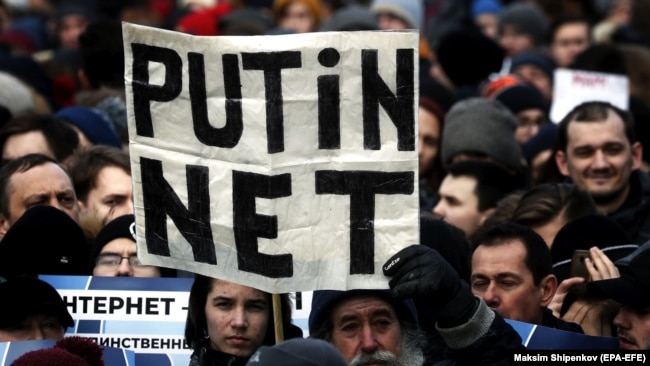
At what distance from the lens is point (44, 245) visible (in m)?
8.22

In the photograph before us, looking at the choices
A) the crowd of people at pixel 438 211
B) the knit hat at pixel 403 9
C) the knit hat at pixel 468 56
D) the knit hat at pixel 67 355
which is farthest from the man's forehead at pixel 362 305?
the knit hat at pixel 403 9

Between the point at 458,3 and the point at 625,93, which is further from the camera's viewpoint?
the point at 458,3

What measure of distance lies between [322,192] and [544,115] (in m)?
5.52

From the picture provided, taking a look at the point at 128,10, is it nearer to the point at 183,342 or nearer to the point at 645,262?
the point at 183,342

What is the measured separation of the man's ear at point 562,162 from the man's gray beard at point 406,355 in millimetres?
2956

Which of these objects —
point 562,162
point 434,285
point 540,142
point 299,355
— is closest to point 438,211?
point 562,162

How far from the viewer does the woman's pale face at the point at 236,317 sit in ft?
23.9

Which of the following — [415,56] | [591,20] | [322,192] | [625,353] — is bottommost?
[625,353]

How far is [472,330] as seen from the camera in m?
6.73

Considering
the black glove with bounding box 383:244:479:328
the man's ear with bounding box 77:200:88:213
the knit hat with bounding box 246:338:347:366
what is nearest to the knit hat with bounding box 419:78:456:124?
the man's ear with bounding box 77:200:88:213

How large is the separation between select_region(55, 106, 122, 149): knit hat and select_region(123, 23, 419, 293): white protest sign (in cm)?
348

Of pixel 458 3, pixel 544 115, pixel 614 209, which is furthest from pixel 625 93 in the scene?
pixel 458 3

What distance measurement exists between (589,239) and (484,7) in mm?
9669

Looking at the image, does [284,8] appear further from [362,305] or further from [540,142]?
[362,305]
